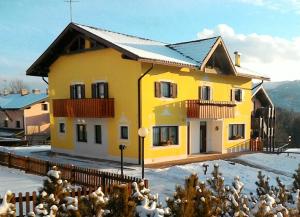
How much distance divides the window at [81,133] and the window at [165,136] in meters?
5.22

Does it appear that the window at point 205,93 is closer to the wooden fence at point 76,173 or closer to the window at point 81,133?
the window at point 81,133

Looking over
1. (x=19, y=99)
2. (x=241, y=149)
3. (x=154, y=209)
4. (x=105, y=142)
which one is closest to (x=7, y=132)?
(x=19, y=99)

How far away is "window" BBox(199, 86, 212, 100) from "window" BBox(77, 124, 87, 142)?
8.01 metres

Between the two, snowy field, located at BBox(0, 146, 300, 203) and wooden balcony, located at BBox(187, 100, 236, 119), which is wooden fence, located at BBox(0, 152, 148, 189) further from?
wooden balcony, located at BBox(187, 100, 236, 119)

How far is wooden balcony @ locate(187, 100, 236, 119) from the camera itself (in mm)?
20281

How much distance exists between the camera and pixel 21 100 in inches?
1711

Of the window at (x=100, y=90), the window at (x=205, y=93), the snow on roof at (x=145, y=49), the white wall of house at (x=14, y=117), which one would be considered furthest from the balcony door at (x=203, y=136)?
the white wall of house at (x=14, y=117)

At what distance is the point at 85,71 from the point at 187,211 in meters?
16.8

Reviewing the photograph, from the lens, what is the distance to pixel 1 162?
60.3 ft

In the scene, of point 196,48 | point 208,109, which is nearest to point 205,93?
point 208,109

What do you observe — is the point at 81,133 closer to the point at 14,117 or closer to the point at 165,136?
the point at 165,136

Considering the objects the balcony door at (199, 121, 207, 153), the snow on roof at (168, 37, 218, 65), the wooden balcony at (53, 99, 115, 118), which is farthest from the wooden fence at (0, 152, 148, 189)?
the balcony door at (199, 121, 207, 153)

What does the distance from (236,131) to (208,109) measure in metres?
5.75

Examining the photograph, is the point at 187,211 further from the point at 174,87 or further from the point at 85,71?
the point at 85,71
